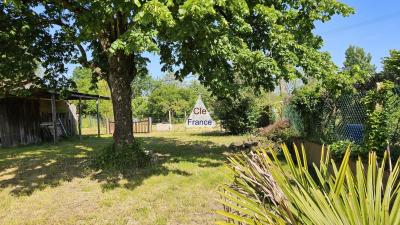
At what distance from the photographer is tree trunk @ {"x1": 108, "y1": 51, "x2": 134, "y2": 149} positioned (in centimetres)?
1014

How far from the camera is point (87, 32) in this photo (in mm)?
7582

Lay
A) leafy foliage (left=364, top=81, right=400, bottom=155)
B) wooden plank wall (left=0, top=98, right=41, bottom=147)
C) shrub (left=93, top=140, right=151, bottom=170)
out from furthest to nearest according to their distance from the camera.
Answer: wooden plank wall (left=0, top=98, right=41, bottom=147) < shrub (left=93, top=140, right=151, bottom=170) < leafy foliage (left=364, top=81, right=400, bottom=155)

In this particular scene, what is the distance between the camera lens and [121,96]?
10.3 metres

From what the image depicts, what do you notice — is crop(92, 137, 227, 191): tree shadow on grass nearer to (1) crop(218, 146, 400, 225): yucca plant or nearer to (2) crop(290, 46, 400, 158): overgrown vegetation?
(2) crop(290, 46, 400, 158): overgrown vegetation

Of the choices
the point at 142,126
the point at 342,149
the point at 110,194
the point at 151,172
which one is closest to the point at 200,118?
the point at 142,126

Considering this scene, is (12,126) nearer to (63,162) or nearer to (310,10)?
(63,162)

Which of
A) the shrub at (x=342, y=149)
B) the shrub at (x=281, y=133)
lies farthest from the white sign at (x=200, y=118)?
the shrub at (x=342, y=149)

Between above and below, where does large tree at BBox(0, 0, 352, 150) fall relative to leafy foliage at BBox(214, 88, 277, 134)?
above

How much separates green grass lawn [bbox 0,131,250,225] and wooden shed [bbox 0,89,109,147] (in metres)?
8.63

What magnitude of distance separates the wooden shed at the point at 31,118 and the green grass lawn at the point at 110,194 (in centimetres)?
863

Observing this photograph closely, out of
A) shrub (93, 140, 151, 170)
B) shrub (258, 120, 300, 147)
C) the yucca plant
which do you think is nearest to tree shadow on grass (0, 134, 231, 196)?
shrub (93, 140, 151, 170)

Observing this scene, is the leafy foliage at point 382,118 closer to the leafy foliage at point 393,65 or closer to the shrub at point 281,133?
the leafy foliage at point 393,65

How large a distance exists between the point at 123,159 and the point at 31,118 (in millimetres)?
12902

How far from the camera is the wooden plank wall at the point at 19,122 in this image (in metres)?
18.9
